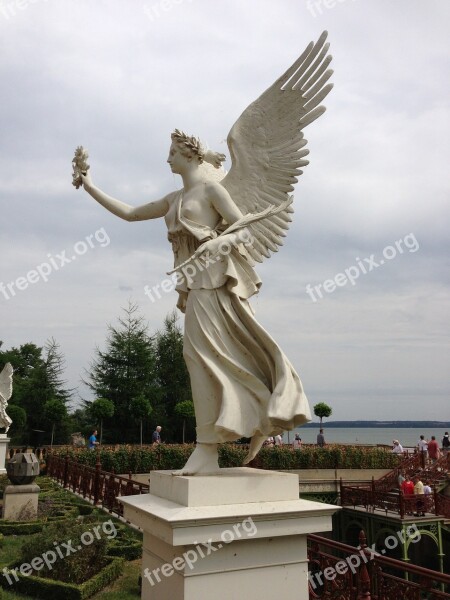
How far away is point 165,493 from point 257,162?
2.35m

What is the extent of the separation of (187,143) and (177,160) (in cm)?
14

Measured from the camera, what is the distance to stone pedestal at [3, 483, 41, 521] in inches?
358

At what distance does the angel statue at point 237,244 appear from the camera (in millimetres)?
3072

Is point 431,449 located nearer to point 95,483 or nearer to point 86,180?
point 95,483

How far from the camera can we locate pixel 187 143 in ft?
11.5

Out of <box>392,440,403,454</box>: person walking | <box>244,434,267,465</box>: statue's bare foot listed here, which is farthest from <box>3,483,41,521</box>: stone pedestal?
<box>392,440,403,454</box>: person walking

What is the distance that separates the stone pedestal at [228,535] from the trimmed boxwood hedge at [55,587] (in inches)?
118

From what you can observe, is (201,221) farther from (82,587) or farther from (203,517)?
(82,587)

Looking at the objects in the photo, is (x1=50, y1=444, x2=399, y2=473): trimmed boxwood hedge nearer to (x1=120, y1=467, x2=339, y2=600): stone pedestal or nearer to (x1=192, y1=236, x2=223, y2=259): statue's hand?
(x1=120, y1=467, x2=339, y2=600): stone pedestal

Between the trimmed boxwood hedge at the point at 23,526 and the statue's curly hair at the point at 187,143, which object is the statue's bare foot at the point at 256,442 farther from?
the trimmed boxwood hedge at the point at 23,526

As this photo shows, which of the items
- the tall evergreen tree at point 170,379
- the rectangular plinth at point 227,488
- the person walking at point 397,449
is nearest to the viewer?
the rectangular plinth at point 227,488

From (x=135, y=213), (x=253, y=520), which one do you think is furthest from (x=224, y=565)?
(x=135, y=213)
